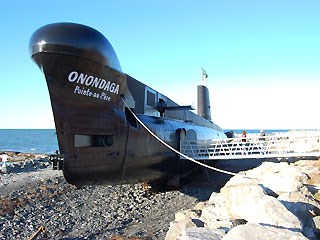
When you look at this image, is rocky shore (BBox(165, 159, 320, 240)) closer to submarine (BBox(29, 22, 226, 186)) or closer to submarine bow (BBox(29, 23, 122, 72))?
submarine (BBox(29, 22, 226, 186))

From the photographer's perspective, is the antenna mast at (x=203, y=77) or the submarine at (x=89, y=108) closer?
the submarine at (x=89, y=108)

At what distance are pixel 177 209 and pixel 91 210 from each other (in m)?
3.28

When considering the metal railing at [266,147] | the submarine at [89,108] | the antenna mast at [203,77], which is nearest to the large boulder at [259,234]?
the submarine at [89,108]

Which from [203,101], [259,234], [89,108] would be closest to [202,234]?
[259,234]

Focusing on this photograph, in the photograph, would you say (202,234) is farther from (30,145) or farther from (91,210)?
(30,145)

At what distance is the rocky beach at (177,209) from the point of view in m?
5.51

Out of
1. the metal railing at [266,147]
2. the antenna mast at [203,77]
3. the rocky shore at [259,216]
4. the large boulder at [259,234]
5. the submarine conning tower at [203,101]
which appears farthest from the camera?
the antenna mast at [203,77]

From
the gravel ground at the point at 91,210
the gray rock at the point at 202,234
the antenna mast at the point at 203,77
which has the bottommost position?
the gravel ground at the point at 91,210

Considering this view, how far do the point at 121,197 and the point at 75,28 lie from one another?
7710 mm

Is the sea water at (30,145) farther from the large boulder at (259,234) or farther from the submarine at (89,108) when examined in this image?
the large boulder at (259,234)

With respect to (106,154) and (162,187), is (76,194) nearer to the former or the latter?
(162,187)

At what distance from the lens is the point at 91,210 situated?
11.8 meters

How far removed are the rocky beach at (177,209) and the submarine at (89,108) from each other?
157cm

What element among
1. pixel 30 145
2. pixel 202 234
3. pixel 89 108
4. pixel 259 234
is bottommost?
pixel 202 234
